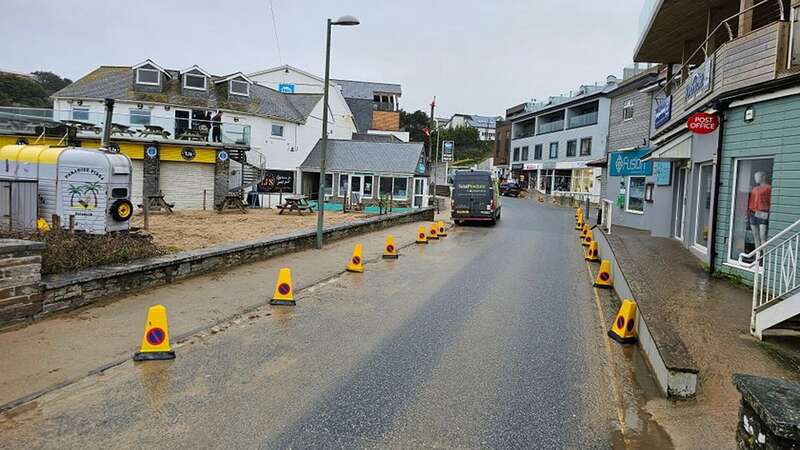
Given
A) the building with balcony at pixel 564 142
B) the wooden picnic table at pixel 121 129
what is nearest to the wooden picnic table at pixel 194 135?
the wooden picnic table at pixel 121 129

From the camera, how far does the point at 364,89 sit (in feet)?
205

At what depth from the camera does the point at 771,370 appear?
5676 millimetres

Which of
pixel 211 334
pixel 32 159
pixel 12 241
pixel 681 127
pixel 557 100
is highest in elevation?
pixel 557 100

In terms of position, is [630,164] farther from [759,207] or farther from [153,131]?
[153,131]

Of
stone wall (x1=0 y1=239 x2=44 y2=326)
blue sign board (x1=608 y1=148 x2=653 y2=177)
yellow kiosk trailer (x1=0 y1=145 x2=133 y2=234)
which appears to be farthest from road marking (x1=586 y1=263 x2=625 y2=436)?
blue sign board (x1=608 y1=148 x2=653 y2=177)

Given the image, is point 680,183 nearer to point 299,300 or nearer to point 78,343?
point 299,300

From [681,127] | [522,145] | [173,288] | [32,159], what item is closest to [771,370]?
[173,288]

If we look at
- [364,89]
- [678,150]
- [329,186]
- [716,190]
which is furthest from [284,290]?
[364,89]

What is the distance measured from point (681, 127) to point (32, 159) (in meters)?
15.8

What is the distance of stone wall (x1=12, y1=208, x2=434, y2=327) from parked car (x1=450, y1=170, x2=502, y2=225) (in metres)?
13.0

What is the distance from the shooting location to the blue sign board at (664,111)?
56.4 ft

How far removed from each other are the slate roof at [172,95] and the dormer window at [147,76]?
67 centimetres

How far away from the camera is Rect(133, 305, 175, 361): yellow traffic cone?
601cm

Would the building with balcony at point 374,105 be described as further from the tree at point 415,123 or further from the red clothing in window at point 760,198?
the red clothing in window at point 760,198
